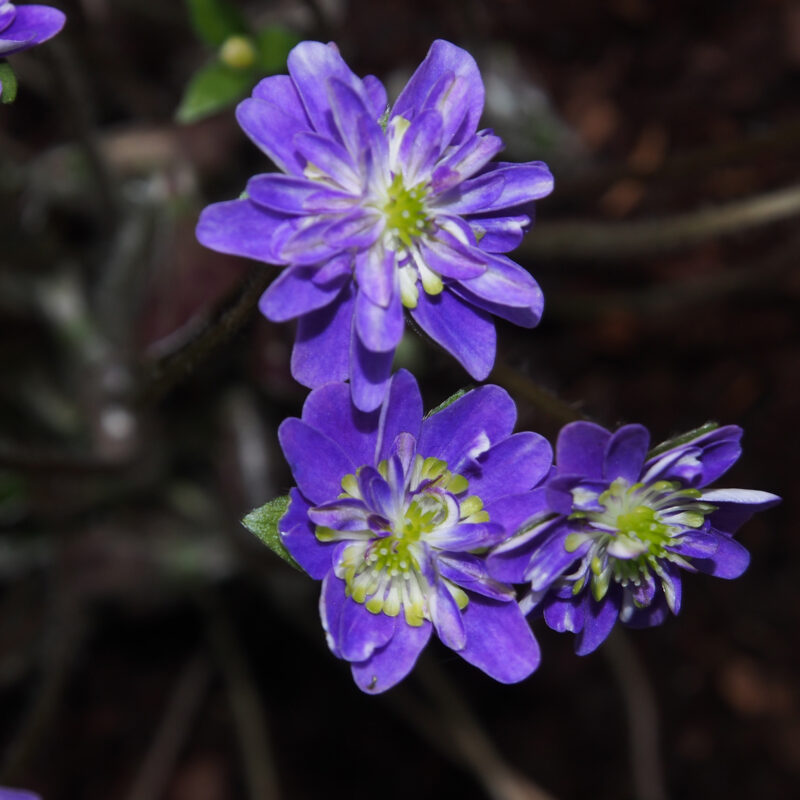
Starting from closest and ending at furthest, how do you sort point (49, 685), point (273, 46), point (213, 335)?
1. point (213, 335)
2. point (273, 46)
3. point (49, 685)

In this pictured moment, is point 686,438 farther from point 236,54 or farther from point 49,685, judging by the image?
point 49,685

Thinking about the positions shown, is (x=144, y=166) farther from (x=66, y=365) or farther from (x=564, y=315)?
(x=564, y=315)

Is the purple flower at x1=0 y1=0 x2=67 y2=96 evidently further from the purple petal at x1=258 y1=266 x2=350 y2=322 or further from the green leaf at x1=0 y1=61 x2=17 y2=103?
the purple petal at x1=258 y1=266 x2=350 y2=322

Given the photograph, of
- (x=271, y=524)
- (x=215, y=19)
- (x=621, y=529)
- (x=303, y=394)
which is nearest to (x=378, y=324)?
A: (x=271, y=524)

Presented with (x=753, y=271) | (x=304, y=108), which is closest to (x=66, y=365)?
(x=304, y=108)

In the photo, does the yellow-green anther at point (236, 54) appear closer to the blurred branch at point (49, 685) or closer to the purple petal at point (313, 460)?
the purple petal at point (313, 460)

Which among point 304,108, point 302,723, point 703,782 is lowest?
point 703,782

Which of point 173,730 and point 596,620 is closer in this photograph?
point 596,620

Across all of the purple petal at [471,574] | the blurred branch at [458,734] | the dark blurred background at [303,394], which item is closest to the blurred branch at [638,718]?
the dark blurred background at [303,394]
